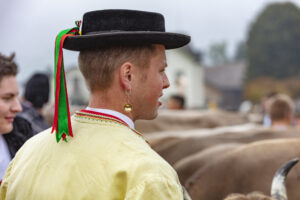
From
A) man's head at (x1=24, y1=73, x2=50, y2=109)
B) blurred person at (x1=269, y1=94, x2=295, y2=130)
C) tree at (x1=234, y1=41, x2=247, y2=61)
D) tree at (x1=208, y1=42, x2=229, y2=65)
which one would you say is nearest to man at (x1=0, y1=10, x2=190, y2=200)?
man's head at (x1=24, y1=73, x2=50, y2=109)

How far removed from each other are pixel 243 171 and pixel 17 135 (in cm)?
192

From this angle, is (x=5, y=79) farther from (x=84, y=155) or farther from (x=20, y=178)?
(x=84, y=155)

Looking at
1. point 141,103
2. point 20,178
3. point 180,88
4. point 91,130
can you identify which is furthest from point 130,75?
point 180,88

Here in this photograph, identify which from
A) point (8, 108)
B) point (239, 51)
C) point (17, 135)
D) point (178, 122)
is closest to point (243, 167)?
point (17, 135)

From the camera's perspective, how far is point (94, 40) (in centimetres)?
160

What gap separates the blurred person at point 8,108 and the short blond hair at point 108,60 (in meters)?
1.01

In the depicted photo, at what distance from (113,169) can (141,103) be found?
29 cm

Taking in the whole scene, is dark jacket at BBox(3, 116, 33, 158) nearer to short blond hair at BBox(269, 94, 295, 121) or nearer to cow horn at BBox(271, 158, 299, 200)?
cow horn at BBox(271, 158, 299, 200)

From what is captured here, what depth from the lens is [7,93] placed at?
99.6 inches

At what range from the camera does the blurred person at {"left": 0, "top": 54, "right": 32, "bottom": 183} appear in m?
2.51

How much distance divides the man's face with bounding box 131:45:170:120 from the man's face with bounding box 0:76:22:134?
1.08 meters

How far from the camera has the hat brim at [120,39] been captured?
1570 mm

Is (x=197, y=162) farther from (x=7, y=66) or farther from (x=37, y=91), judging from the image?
(x=7, y=66)

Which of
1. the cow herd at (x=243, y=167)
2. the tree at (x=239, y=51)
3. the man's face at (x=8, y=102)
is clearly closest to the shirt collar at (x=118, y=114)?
the man's face at (x=8, y=102)
